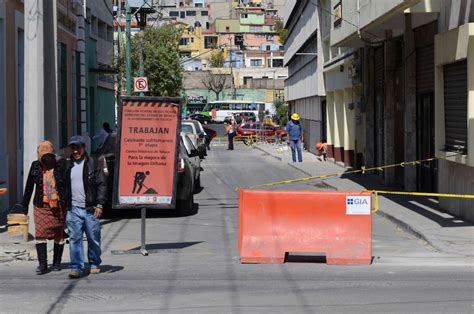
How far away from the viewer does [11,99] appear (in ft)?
57.2

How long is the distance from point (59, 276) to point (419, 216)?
25.8 ft

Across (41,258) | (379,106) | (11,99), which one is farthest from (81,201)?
(379,106)

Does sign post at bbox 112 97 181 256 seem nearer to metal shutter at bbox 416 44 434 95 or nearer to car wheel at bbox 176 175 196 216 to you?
car wheel at bbox 176 175 196 216

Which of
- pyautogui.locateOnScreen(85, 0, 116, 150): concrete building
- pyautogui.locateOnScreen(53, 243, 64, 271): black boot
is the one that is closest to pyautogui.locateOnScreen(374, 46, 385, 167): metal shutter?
pyautogui.locateOnScreen(85, 0, 116, 150): concrete building

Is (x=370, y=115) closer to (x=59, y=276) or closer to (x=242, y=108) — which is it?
(x=59, y=276)

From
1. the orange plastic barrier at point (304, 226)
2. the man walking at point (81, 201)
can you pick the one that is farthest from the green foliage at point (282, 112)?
the man walking at point (81, 201)

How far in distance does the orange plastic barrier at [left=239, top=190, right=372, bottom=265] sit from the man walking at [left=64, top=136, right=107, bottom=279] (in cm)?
207

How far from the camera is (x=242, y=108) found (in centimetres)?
9325

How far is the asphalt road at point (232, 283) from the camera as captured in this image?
8.33 metres

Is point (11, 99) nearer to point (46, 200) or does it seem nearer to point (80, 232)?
point (46, 200)

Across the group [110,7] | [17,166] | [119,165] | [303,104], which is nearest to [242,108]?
[303,104]

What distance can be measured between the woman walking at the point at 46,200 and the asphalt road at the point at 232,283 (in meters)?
0.48

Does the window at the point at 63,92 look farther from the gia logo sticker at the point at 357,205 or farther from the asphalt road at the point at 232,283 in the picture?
the gia logo sticker at the point at 357,205

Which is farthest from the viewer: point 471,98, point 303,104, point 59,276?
point 303,104
